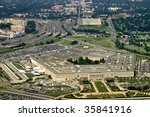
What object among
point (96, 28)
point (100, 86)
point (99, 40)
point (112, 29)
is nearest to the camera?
point (100, 86)

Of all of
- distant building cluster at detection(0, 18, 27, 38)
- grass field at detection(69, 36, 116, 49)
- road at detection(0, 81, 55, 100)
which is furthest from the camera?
distant building cluster at detection(0, 18, 27, 38)

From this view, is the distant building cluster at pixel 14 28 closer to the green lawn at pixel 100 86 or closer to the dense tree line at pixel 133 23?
the dense tree line at pixel 133 23

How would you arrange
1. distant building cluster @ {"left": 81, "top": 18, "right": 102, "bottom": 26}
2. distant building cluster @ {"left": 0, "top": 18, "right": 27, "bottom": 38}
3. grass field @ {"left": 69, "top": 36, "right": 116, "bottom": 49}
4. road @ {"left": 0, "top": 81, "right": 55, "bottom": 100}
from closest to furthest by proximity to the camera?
road @ {"left": 0, "top": 81, "right": 55, "bottom": 100}
grass field @ {"left": 69, "top": 36, "right": 116, "bottom": 49}
distant building cluster @ {"left": 0, "top": 18, "right": 27, "bottom": 38}
distant building cluster @ {"left": 81, "top": 18, "right": 102, "bottom": 26}

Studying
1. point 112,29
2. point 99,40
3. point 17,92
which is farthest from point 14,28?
point 17,92

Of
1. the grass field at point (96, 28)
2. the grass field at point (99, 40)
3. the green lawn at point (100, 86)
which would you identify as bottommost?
the grass field at point (96, 28)

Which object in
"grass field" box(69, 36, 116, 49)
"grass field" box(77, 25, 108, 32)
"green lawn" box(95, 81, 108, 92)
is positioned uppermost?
"green lawn" box(95, 81, 108, 92)

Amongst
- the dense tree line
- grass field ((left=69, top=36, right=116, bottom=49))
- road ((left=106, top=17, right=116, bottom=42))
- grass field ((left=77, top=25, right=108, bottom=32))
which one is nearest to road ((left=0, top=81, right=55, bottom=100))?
grass field ((left=69, top=36, right=116, bottom=49))

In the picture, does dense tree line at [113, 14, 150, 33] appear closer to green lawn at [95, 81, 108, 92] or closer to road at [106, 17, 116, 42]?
road at [106, 17, 116, 42]

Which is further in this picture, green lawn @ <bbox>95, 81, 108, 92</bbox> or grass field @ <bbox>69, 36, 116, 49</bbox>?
grass field @ <bbox>69, 36, 116, 49</bbox>

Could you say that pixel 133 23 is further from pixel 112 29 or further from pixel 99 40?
pixel 99 40

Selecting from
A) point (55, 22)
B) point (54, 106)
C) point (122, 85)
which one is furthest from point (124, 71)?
point (55, 22)

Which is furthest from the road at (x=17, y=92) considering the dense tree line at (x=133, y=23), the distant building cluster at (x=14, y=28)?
the dense tree line at (x=133, y=23)
